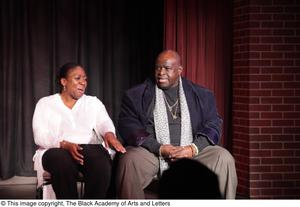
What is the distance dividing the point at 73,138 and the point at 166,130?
68cm

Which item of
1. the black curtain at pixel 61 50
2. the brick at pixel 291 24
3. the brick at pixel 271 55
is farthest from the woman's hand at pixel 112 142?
the black curtain at pixel 61 50

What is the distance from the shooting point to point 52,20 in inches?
242

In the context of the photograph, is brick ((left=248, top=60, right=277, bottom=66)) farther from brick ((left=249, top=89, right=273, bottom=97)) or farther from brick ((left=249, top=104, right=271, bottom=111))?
brick ((left=249, top=104, right=271, bottom=111))

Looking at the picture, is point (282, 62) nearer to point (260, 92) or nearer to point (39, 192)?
point (260, 92)

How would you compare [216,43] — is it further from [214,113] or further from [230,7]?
[214,113]

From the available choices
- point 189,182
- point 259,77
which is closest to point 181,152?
point 259,77

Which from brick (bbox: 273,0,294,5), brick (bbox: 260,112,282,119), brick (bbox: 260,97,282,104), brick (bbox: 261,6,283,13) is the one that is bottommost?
brick (bbox: 260,112,282,119)

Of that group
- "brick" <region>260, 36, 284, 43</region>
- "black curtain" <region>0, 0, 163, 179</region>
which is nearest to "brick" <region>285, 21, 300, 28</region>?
"brick" <region>260, 36, 284, 43</region>

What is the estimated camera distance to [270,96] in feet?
17.1

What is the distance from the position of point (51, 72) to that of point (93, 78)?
46 cm

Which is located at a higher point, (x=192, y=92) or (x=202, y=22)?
(x=202, y=22)

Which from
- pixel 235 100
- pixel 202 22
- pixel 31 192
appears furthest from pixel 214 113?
pixel 31 192

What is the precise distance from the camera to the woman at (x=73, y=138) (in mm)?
3926

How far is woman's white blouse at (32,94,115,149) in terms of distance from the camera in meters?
4.10
